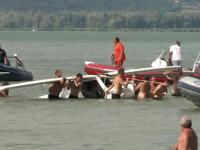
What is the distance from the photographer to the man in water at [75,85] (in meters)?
26.3

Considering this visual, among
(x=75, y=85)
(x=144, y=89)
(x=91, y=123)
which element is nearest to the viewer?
(x=91, y=123)

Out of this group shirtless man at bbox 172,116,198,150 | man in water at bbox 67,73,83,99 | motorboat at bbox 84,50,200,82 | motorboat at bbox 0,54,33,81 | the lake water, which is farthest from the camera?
motorboat at bbox 0,54,33,81

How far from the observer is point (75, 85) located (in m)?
26.6

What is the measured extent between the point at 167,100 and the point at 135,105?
5.84 ft

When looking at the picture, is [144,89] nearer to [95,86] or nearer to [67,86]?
[95,86]

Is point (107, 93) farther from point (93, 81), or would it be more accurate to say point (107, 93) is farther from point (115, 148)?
point (115, 148)

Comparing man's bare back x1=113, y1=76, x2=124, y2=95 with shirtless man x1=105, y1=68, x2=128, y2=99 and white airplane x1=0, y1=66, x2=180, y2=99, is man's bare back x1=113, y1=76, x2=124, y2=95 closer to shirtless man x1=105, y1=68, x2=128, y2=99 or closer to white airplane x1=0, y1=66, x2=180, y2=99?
shirtless man x1=105, y1=68, x2=128, y2=99

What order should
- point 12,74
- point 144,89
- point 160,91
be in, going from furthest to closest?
point 12,74 < point 160,91 < point 144,89

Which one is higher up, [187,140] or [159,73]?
[187,140]

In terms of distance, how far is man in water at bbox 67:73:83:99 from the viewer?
2633 cm

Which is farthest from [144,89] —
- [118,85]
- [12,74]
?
[12,74]

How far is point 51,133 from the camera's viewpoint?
2078 cm

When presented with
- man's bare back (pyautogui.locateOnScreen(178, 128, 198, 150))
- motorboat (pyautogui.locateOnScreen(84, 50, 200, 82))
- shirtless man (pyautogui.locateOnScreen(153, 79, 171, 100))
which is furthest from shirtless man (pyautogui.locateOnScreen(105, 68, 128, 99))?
man's bare back (pyautogui.locateOnScreen(178, 128, 198, 150))

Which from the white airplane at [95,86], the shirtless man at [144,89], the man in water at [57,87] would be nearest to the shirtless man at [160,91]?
the shirtless man at [144,89]
